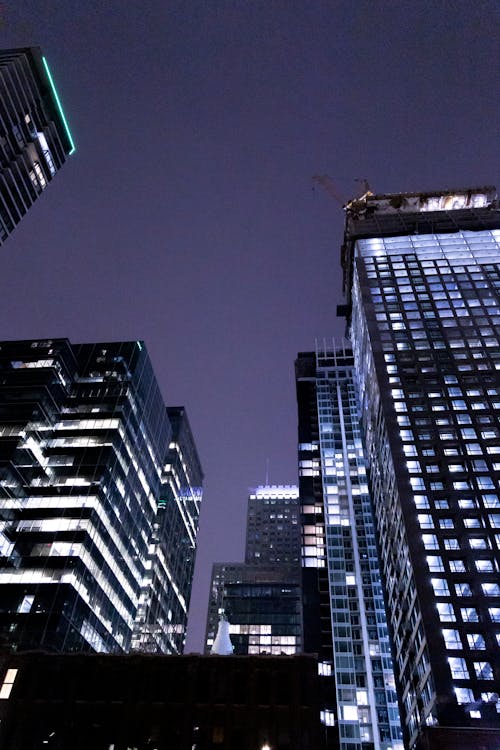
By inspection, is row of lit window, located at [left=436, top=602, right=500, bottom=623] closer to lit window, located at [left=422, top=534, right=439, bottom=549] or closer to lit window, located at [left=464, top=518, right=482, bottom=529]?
lit window, located at [left=422, top=534, right=439, bottom=549]

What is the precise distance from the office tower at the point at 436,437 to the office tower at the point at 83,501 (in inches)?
2011

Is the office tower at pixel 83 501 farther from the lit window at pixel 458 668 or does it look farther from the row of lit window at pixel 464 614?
the row of lit window at pixel 464 614

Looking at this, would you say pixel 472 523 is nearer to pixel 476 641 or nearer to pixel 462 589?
pixel 462 589

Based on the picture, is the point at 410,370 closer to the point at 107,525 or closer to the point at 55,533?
the point at 107,525

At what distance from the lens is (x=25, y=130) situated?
390 feet

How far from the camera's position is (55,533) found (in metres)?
97.6

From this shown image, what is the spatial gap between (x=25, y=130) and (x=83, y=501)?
75.8 meters

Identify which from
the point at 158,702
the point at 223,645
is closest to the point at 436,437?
the point at 223,645

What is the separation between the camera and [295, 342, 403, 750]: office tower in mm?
111438

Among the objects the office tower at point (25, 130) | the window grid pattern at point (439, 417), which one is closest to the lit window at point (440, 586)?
the window grid pattern at point (439, 417)

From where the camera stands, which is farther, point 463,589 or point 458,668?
point 463,589

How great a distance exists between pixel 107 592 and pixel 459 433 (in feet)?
228

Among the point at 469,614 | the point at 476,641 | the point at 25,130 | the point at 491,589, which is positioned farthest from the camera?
the point at 25,130

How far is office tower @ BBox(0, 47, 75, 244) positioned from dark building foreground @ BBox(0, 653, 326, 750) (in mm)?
85257
